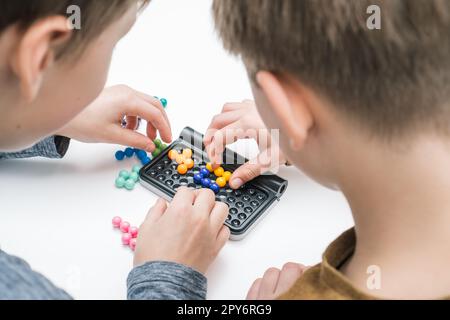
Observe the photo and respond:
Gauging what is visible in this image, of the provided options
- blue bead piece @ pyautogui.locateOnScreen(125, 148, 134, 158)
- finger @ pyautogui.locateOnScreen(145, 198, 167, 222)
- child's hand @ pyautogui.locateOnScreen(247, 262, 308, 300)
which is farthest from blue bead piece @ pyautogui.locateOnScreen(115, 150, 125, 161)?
child's hand @ pyautogui.locateOnScreen(247, 262, 308, 300)

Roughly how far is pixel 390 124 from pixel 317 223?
0.92 ft

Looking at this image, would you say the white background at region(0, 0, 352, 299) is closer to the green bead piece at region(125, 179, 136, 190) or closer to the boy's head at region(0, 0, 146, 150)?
the green bead piece at region(125, 179, 136, 190)

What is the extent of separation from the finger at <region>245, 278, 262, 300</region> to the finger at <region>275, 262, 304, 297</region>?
0.07 ft

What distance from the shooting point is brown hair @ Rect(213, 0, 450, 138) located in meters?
Result: 0.37

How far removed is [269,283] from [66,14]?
0.36 m

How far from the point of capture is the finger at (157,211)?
0.64 meters

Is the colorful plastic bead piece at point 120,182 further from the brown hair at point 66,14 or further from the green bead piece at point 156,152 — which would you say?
the brown hair at point 66,14

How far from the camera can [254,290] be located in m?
0.59

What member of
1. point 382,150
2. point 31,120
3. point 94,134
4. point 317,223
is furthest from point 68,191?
point 382,150

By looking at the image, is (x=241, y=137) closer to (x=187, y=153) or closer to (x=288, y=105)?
(x=187, y=153)

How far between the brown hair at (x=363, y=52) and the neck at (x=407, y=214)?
1.2 inches

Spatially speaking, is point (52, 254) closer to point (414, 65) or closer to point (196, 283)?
point (196, 283)

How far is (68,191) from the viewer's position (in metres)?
0.70

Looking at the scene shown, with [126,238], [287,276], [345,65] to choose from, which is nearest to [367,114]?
[345,65]
